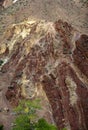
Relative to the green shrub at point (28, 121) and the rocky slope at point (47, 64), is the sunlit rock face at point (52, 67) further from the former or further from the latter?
the green shrub at point (28, 121)

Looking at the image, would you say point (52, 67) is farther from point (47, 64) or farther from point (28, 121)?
point (28, 121)

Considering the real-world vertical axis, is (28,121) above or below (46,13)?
below

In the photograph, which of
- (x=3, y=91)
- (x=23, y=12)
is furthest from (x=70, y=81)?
(x=23, y=12)

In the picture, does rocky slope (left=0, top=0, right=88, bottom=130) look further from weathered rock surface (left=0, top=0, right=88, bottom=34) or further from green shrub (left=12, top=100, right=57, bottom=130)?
green shrub (left=12, top=100, right=57, bottom=130)

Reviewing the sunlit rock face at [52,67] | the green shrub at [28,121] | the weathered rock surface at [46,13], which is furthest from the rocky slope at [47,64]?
the green shrub at [28,121]

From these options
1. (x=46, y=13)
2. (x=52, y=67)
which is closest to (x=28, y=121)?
(x=52, y=67)

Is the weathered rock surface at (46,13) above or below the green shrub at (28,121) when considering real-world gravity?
above

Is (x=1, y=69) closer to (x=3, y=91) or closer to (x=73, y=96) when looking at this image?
A: (x=3, y=91)
